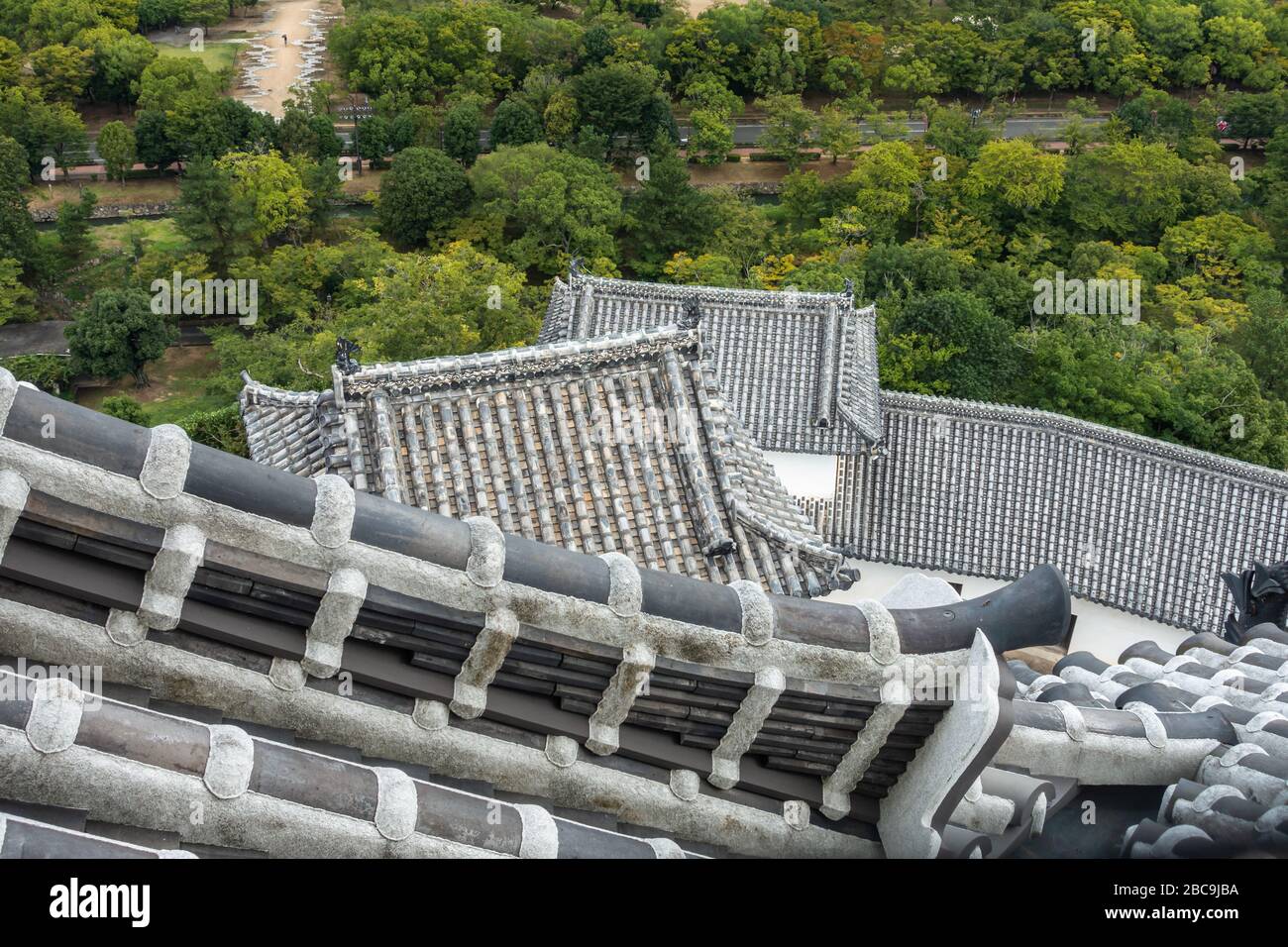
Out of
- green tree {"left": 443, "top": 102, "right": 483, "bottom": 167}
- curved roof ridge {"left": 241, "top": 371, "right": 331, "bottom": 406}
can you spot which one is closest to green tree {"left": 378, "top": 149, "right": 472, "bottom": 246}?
green tree {"left": 443, "top": 102, "right": 483, "bottom": 167}

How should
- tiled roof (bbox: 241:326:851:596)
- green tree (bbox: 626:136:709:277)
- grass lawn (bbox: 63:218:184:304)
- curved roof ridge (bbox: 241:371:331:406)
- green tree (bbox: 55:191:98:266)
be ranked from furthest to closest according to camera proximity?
green tree (bbox: 55:191:98:266), green tree (bbox: 626:136:709:277), grass lawn (bbox: 63:218:184:304), curved roof ridge (bbox: 241:371:331:406), tiled roof (bbox: 241:326:851:596)

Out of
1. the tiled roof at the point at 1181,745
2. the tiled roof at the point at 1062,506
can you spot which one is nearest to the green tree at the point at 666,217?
the tiled roof at the point at 1062,506

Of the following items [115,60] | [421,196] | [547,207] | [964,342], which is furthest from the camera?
[115,60]

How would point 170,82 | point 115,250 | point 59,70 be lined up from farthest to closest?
1. point 59,70
2. point 170,82
3. point 115,250

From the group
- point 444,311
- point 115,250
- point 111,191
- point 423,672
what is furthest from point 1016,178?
point 423,672

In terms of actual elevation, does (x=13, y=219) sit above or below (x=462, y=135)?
below

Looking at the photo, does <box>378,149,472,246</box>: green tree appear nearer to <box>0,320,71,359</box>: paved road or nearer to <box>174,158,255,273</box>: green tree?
<box>174,158,255,273</box>: green tree

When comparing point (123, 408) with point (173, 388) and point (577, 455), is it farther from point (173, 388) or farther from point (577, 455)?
point (577, 455)
